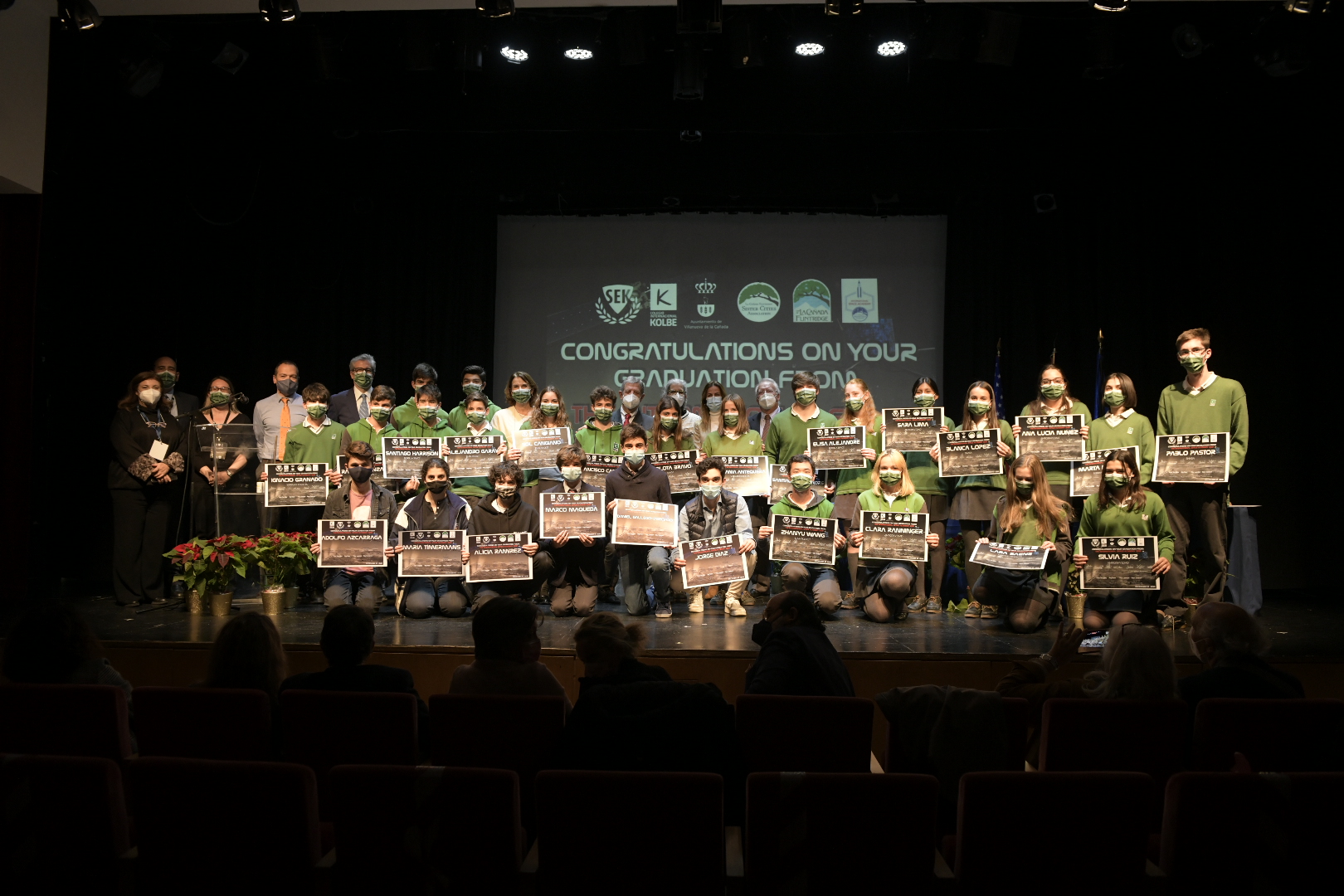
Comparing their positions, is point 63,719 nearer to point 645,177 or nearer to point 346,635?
point 346,635

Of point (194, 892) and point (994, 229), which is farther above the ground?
point (994, 229)

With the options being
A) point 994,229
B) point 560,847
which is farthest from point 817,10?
point 560,847

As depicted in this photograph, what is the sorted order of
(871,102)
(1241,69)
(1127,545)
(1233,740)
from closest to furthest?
(1233,740), (1127,545), (1241,69), (871,102)

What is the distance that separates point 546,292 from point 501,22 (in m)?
3.18

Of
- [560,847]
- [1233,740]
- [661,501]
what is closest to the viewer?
[560,847]

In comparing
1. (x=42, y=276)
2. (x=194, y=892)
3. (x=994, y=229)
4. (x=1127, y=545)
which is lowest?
(x=194, y=892)

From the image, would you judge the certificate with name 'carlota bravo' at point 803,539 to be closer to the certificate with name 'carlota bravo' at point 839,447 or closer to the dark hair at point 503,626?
the certificate with name 'carlota bravo' at point 839,447

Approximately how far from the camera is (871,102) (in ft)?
26.4

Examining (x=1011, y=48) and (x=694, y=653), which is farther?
(x=1011, y=48)

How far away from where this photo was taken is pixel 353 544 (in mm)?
6461

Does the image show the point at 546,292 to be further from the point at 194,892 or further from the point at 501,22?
the point at 194,892

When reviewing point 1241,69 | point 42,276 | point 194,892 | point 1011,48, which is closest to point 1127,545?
point 1011,48

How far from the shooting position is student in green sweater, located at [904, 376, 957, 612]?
7.12 meters

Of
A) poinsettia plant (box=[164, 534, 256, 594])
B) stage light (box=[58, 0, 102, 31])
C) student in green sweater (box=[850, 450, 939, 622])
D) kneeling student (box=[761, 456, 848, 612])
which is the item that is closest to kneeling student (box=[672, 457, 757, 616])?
kneeling student (box=[761, 456, 848, 612])
